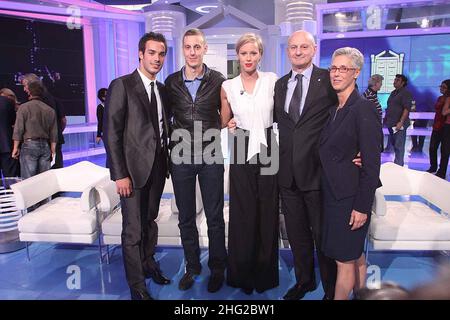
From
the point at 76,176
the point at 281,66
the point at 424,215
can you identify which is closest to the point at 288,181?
the point at 424,215

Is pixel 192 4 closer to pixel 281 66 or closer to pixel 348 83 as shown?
pixel 281 66

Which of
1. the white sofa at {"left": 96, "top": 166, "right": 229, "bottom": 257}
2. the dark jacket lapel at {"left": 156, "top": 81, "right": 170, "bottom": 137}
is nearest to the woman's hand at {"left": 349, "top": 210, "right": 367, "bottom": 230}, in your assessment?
the white sofa at {"left": 96, "top": 166, "right": 229, "bottom": 257}

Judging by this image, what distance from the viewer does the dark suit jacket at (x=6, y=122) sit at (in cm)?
444

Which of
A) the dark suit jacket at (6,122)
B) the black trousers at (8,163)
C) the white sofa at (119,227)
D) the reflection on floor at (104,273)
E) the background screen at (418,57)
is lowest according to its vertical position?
the reflection on floor at (104,273)

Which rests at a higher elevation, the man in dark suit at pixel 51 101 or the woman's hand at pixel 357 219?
the man in dark suit at pixel 51 101

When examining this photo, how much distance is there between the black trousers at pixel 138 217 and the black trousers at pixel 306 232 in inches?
32.7

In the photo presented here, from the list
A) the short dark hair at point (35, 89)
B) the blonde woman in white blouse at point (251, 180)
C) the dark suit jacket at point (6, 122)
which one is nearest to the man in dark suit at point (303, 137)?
the blonde woman in white blouse at point (251, 180)

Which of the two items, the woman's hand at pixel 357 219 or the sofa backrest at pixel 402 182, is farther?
the sofa backrest at pixel 402 182

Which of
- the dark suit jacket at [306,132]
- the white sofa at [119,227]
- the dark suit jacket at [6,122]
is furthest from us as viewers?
the dark suit jacket at [6,122]

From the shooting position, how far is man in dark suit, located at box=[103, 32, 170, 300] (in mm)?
2414

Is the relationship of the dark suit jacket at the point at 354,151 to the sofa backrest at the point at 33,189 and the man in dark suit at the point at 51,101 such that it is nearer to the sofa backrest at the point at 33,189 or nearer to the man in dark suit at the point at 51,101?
the sofa backrest at the point at 33,189

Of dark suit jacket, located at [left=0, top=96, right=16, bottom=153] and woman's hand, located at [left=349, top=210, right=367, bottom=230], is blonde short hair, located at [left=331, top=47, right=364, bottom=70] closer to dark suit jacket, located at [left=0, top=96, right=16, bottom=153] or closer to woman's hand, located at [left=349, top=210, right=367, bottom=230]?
woman's hand, located at [left=349, top=210, right=367, bottom=230]

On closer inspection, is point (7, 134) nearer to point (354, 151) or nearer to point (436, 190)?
point (354, 151)

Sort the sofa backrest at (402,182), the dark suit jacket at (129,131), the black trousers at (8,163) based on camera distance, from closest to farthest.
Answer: the dark suit jacket at (129,131), the sofa backrest at (402,182), the black trousers at (8,163)
